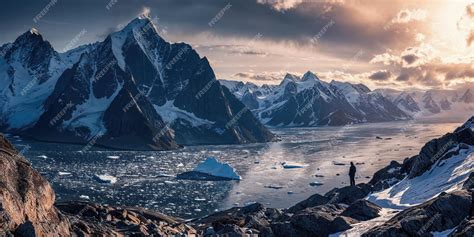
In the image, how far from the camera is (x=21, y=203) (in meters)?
26.5

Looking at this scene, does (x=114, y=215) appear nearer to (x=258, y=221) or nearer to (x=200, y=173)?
(x=258, y=221)

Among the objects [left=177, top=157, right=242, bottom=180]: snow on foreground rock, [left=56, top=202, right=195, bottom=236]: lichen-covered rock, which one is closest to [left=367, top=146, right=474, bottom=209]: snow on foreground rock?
[left=56, top=202, right=195, bottom=236]: lichen-covered rock

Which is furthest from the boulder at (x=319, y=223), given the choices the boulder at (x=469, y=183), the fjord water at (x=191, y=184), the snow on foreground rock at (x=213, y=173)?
the snow on foreground rock at (x=213, y=173)

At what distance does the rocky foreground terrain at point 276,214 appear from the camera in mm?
25734

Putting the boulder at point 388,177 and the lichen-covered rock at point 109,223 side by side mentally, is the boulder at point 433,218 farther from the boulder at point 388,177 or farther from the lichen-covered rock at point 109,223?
the boulder at point 388,177

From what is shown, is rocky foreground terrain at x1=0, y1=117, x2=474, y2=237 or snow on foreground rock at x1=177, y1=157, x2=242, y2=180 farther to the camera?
snow on foreground rock at x1=177, y1=157, x2=242, y2=180

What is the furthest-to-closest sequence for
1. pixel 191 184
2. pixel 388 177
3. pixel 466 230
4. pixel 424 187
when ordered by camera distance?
pixel 191 184, pixel 388 177, pixel 424 187, pixel 466 230

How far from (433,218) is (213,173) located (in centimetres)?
10108

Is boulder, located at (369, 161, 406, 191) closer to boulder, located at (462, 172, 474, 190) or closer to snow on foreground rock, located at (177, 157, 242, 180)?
boulder, located at (462, 172, 474, 190)

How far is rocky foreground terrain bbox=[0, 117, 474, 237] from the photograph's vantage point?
2573 centimetres

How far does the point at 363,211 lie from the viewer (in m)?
35.0

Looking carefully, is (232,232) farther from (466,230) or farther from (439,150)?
(439,150)

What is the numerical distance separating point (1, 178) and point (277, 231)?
19.1m

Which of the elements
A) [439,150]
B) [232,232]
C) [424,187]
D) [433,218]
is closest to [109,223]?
[232,232]
